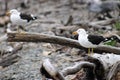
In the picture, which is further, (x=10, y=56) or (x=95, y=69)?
(x=10, y=56)

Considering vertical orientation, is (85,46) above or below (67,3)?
above

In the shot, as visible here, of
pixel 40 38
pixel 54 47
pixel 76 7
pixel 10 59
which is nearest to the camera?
pixel 40 38

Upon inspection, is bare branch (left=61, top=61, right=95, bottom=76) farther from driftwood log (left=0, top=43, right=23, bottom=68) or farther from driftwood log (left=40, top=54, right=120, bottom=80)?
driftwood log (left=0, top=43, right=23, bottom=68)

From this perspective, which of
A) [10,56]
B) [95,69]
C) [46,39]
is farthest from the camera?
[10,56]

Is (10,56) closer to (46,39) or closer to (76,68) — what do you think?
(46,39)

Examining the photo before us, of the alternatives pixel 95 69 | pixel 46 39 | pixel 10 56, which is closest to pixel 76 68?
pixel 95 69

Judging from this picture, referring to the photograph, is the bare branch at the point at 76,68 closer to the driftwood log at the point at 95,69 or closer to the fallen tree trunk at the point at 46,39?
the driftwood log at the point at 95,69

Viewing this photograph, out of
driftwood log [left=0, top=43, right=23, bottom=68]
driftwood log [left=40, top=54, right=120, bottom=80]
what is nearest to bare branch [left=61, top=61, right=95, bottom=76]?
driftwood log [left=40, top=54, right=120, bottom=80]

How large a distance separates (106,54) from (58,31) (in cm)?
453

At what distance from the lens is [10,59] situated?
948 centimetres

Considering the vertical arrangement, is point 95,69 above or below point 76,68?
below

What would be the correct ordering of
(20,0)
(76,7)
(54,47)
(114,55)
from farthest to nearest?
(20,0)
(76,7)
(54,47)
(114,55)

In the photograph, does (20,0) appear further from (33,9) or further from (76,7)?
(76,7)

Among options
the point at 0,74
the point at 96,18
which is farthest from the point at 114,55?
the point at 96,18
